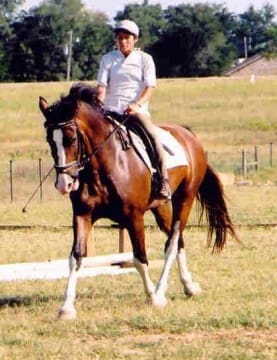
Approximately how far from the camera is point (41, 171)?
35969mm

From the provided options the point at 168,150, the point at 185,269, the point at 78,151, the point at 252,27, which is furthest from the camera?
the point at 252,27

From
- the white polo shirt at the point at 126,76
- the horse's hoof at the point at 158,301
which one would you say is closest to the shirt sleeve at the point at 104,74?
the white polo shirt at the point at 126,76

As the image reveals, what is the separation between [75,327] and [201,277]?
387 centimetres

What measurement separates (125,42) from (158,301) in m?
2.52

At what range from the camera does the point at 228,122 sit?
61312mm

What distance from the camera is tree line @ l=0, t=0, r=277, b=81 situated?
3954 inches

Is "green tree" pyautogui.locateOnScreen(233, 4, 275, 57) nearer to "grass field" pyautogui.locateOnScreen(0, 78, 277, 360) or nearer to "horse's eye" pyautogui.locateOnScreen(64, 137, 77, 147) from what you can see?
"grass field" pyautogui.locateOnScreen(0, 78, 277, 360)

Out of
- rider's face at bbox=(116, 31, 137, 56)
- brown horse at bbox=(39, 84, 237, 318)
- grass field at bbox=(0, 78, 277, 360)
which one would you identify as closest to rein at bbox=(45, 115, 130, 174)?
brown horse at bbox=(39, 84, 237, 318)

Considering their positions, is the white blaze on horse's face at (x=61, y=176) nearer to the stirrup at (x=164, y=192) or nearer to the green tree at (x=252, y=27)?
the stirrup at (x=164, y=192)

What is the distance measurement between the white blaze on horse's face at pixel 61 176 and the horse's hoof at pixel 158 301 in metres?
1.43

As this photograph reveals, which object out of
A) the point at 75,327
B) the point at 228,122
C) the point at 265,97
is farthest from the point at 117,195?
the point at 265,97

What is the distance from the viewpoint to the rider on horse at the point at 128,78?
415 inches

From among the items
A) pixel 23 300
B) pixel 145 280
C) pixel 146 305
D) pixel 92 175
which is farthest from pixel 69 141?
pixel 23 300

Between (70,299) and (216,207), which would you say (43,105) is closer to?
(70,299)
